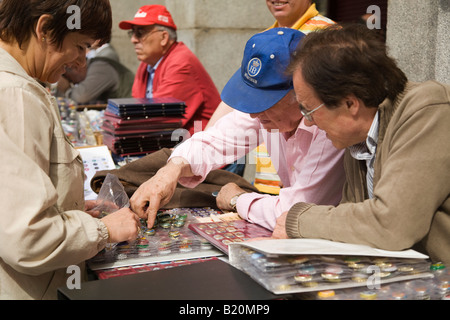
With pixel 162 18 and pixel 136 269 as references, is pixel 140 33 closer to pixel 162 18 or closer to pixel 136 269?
pixel 162 18

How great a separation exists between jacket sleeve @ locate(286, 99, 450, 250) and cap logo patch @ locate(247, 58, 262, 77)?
28.2 inches

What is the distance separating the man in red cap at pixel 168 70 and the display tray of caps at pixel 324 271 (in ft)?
9.65

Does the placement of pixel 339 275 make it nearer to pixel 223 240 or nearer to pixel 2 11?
pixel 223 240

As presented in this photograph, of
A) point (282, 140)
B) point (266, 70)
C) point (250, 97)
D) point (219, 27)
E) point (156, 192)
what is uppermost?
point (219, 27)

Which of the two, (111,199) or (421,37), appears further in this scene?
(421,37)

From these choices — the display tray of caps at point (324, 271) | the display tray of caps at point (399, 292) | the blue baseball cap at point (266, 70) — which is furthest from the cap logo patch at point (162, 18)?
the display tray of caps at point (399, 292)

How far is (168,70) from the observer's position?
493 cm

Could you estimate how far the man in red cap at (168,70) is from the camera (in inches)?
184

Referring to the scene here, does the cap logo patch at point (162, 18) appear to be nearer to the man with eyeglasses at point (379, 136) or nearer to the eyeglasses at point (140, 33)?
the eyeglasses at point (140, 33)

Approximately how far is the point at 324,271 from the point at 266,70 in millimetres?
967

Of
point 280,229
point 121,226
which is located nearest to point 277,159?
point 280,229

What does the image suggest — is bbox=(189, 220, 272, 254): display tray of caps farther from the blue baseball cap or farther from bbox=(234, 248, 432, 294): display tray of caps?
the blue baseball cap

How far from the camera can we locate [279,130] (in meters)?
2.36

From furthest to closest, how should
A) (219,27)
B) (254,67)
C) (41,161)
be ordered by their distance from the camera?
(219,27), (254,67), (41,161)
